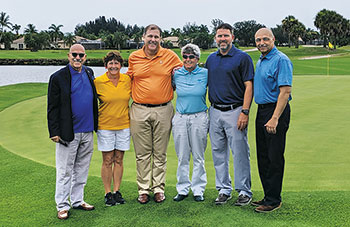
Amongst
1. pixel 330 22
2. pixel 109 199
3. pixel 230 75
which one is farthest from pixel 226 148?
pixel 330 22

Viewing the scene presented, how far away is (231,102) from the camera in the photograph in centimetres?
476

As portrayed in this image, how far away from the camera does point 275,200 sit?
459 centimetres

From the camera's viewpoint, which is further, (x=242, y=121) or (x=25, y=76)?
(x=25, y=76)

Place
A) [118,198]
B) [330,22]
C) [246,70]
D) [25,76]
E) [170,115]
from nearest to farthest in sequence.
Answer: [246,70], [118,198], [170,115], [25,76], [330,22]

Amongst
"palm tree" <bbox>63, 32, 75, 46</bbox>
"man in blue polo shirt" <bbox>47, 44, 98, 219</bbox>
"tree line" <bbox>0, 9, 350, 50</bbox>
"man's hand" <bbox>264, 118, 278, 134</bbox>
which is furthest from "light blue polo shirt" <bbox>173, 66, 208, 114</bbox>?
"palm tree" <bbox>63, 32, 75, 46</bbox>

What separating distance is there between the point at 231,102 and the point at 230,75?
1.09 ft

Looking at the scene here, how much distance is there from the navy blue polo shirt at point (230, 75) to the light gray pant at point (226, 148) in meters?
0.17

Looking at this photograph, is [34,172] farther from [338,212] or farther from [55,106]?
[338,212]

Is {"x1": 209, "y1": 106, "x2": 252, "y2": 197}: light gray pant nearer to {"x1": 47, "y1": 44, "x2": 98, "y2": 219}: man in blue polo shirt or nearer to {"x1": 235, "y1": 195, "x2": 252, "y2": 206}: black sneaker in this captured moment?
{"x1": 235, "y1": 195, "x2": 252, "y2": 206}: black sneaker

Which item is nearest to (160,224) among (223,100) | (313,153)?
(223,100)

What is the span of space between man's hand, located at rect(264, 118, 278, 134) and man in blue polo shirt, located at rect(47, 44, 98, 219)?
2.07m

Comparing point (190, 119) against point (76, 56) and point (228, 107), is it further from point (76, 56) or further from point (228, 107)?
point (76, 56)

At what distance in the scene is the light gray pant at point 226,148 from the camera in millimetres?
4805

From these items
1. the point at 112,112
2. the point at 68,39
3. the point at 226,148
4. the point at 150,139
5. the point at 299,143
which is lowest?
the point at 299,143
